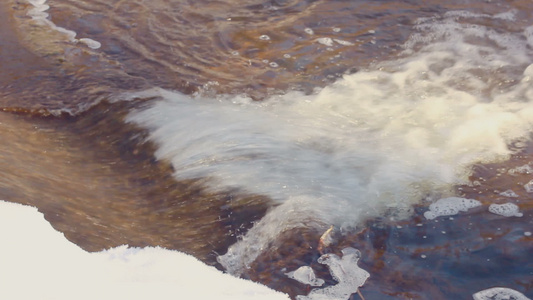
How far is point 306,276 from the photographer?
295 cm

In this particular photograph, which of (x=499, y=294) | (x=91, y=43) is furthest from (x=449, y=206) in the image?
(x=91, y=43)

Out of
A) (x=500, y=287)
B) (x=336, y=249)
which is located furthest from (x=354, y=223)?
(x=500, y=287)

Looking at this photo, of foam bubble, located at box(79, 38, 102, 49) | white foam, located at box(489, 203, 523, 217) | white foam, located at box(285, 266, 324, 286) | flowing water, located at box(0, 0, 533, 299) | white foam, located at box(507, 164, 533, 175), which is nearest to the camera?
white foam, located at box(285, 266, 324, 286)

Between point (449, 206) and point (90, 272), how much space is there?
1986 millimetres

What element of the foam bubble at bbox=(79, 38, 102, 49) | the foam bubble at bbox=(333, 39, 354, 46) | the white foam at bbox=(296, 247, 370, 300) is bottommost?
the foam bubble at bbox=(79, 38, 102, 49)

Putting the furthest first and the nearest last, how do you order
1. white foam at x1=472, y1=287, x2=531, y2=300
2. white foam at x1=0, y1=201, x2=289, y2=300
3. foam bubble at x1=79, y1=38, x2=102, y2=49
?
1. foam bubble at x1=79, y1=38, x2=102, y2=49
2. white foam at x1=472, y1=287, x2=531, y2=300
3. white foam at x1=0, y1=201, x2=289, y2=300

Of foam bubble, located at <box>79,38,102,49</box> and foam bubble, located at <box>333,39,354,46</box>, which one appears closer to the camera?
foam bubble, located at <box>333,39,354,46</box>

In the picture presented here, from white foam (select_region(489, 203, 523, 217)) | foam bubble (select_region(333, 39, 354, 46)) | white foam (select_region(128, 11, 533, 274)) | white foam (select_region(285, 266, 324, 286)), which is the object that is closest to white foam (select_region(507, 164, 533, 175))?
white foam (select_region(128, 11, 533, 274))

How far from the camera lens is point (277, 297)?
2.35m

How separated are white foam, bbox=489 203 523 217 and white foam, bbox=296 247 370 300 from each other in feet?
2.72

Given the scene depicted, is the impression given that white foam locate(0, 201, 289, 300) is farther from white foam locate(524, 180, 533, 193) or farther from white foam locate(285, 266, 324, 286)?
white foam locate(524, 180, 533, 193)

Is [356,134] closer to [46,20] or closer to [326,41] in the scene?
[326,41]

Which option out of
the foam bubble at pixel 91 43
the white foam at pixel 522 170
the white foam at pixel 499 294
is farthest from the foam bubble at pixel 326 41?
the white foam at pixel 499 294

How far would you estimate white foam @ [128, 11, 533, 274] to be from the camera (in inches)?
137
